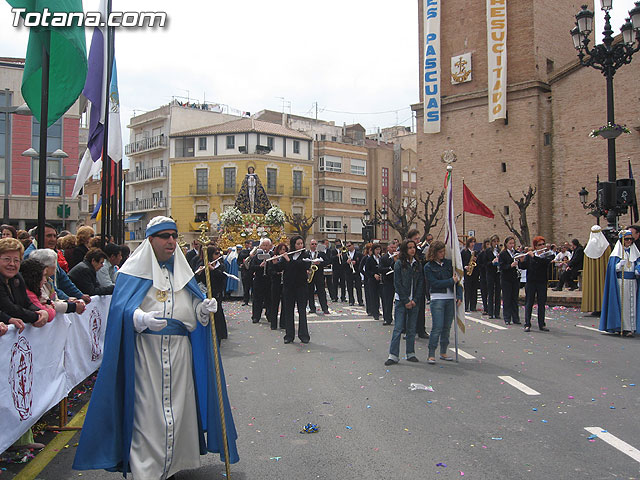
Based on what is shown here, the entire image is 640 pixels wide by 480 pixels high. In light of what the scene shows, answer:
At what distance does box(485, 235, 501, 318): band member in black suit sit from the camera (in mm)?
15116

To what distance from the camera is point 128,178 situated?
70438 millimetres

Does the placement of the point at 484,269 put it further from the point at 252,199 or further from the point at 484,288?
the point at 252,199

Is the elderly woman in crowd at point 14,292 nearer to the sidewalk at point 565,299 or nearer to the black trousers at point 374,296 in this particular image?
the black trousers at point 374,296

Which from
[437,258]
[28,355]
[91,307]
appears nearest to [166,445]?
[28,355]

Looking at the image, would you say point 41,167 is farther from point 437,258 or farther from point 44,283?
point 437,258

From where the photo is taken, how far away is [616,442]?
545 cm

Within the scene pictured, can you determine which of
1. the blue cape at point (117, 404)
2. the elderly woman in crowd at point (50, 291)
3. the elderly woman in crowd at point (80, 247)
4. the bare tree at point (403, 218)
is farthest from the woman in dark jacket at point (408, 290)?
the bare tree at point (403, 218)

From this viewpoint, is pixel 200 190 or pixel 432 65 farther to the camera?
pixel 200 190

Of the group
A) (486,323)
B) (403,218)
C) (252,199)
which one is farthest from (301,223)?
(486,323)

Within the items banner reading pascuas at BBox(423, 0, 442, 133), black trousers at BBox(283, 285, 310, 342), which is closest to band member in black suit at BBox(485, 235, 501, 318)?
black trousers at BBox(283, 285, 310, 342)

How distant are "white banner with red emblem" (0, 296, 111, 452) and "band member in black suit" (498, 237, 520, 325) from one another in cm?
914

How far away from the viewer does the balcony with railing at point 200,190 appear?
208 feet

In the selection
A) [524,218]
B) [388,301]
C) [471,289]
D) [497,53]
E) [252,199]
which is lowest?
[388,301]

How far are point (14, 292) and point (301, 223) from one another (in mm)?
56098
